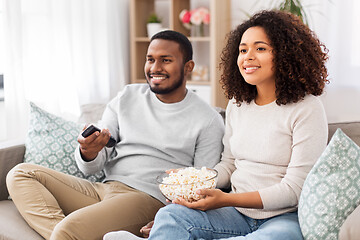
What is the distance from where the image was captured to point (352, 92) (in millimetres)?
3434

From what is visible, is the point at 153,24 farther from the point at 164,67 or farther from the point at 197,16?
the point at 164,67

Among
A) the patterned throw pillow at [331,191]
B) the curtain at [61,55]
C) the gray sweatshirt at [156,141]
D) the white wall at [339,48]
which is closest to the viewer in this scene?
the patterned throw pillow at [331,191]

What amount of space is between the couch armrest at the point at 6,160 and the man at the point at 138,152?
218 millimetres

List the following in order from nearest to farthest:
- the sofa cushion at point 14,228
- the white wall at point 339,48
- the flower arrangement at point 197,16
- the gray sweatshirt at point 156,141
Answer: the sofa cushion at point 14,228 < the gray sweatshirt at point 156,141 < the white wall at point 339,48 < the flower arrangement at point 197,16

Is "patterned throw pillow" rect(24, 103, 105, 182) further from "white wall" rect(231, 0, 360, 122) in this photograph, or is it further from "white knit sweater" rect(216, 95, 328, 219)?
"white wall" rect(231, 0, 360, 122)

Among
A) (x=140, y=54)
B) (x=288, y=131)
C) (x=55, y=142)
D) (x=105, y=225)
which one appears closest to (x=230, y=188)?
(x=288, y=131)

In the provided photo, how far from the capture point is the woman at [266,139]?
1456 mm

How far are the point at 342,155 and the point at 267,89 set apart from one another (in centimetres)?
39

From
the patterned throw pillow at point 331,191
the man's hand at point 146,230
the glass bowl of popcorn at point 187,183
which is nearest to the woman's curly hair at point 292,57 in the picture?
the patterned throw pillow at point 331,191

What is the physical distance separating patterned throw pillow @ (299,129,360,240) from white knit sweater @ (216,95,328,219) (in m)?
0.10

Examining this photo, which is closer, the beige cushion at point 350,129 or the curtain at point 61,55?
the beige cushion at point 350,129

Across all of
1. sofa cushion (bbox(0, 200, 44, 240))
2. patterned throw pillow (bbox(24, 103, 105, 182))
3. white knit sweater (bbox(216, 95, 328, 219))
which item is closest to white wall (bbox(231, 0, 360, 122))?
patterned throw pillow (bbox(24, 103, 105, 182))

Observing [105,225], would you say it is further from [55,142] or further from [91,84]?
[91,84]

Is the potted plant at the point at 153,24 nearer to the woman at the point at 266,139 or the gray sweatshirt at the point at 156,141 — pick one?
the gray sweatshirt at the point at 156,141
